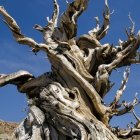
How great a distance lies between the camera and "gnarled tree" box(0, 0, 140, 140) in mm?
9523

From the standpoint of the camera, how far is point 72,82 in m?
10.3

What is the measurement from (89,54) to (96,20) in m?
1.06

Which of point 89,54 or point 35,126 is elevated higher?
point 89,54

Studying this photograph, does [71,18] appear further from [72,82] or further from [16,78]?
[16,78]

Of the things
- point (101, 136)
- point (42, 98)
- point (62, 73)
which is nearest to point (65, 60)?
point (62, 73)

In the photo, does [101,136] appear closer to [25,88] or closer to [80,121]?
[80,121]

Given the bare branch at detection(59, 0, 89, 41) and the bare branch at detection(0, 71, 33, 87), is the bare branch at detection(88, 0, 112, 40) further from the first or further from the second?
the bare branch at detection(0, 71, 33, 87)

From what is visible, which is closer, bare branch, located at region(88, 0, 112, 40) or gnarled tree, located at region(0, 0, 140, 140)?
gnarled tree, located at region(0, 0, 140, 140)

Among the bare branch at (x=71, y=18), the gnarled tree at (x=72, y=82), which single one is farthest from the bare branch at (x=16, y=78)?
the bare branch at (x=71, y=18)

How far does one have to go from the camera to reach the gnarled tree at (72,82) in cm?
952

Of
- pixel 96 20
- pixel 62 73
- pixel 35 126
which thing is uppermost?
pixel 96 20

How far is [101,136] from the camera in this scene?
907cm

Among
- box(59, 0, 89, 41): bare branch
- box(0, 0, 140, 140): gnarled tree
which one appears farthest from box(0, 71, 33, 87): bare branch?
box(59, 0, 89, 41): bare branch

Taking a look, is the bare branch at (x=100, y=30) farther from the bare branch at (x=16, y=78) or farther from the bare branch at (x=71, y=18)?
the bare branch at (x=16, y=78)
